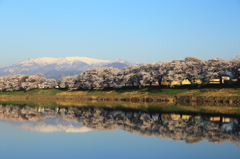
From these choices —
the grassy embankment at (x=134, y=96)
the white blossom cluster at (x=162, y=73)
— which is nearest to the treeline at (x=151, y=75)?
the white blossom cluster at (x=162, y=73)

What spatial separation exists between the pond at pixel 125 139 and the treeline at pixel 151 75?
Answer: 131 feet

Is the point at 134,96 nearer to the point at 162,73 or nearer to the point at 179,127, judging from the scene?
the point at 162,73

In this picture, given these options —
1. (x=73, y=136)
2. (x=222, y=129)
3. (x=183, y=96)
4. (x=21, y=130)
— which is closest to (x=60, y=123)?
(x=21, y=130)

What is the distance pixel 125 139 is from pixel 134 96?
5342 centimetres

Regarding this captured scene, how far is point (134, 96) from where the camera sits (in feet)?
268

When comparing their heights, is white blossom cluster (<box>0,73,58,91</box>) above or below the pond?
above

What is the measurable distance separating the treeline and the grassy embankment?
4729 mm

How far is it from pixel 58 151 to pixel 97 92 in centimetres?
7495

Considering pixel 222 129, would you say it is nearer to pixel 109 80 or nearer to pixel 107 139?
pixel 107 139

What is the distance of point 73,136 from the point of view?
3061 centimetres

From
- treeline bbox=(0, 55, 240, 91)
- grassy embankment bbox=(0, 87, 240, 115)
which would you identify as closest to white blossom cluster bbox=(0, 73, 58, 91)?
treeline bbox=(0, 55, 240, 91)

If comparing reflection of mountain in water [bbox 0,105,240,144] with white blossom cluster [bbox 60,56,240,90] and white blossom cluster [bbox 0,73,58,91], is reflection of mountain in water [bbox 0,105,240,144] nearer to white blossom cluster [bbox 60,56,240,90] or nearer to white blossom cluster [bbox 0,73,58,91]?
white blossom cluster [bbox 60,56,240,90]

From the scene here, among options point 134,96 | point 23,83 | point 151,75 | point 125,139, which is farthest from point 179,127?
point 23,83

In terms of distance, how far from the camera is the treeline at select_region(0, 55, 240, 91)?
78.4 m
